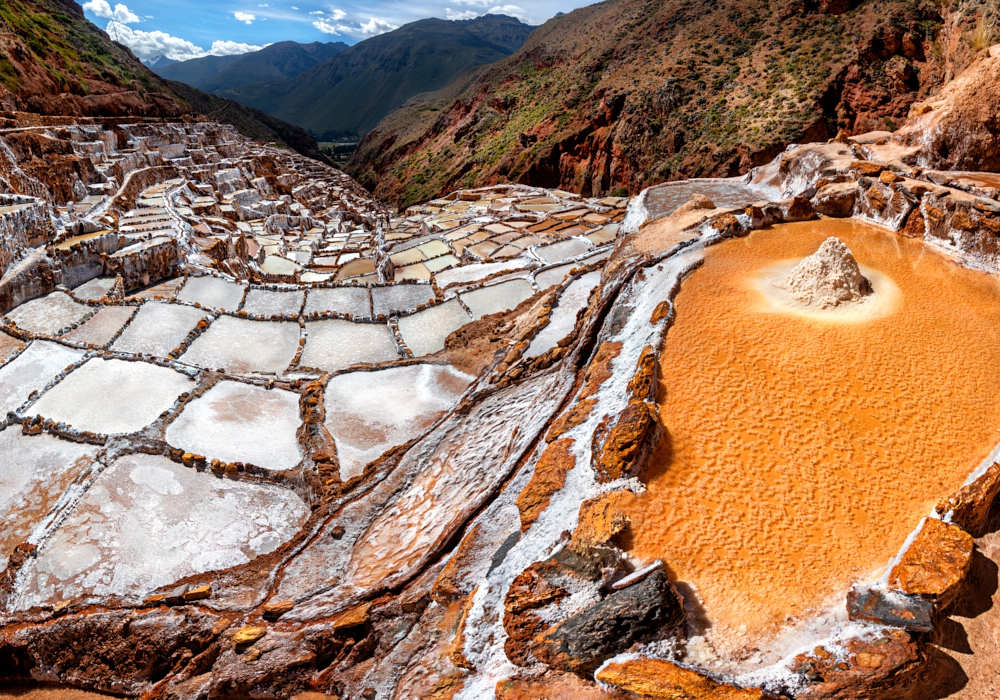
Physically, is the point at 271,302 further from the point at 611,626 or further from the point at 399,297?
the point at 611,626

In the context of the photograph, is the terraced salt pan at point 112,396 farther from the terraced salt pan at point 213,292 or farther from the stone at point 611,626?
the stone at point 611,626

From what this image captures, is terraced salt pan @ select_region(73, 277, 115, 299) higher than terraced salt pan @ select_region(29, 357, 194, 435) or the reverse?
higher

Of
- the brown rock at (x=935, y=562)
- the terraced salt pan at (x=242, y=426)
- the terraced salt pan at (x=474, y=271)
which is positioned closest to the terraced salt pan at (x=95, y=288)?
the terraced salt pan at (x=242, y=426)

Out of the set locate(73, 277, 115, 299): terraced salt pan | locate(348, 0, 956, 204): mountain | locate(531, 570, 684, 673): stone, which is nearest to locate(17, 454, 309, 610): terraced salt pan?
locate(531, 570, 684, 673): stone

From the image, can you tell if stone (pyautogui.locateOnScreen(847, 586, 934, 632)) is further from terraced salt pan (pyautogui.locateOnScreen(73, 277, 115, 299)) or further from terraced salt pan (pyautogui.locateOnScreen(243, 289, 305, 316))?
terraced salt pan (pyautogui.locateOnScreen(73, 277, 115, 299))

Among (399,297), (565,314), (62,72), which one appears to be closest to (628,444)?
(565,314)

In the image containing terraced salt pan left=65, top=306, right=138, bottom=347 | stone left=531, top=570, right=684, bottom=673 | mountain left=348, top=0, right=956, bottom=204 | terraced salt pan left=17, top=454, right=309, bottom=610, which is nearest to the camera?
stone left=531, top=570, right=684, bottom=673

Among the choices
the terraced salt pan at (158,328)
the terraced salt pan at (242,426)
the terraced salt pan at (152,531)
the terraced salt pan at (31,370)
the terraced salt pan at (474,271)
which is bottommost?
the terraced salt pan at (152,531)
